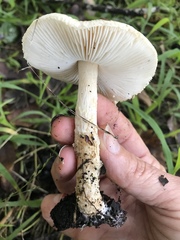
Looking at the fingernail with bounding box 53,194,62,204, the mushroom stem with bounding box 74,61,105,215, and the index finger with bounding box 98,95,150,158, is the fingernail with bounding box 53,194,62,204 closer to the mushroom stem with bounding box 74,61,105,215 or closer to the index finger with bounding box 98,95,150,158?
the mushroom stem with bounding box 74,61,105,215

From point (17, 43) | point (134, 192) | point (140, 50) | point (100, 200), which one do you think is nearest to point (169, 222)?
point (134, 192)

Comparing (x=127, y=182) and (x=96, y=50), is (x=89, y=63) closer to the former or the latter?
(x=96, y=50)

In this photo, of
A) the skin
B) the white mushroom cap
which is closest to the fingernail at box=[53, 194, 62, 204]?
the skin

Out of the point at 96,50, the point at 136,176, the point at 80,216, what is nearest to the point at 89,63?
the point at 96,50

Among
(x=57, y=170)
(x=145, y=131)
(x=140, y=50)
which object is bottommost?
(x=145, y=131)

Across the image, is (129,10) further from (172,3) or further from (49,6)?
(49,6)

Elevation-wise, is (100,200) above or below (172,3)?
below
